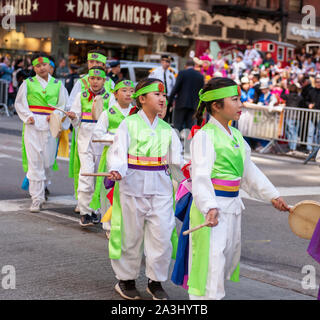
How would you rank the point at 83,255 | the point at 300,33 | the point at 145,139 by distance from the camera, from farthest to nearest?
the point at 300,33
the point at 83,255
the point at 145,139

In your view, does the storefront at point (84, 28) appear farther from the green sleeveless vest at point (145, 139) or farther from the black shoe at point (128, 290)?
the black shoe at point (128, 290)

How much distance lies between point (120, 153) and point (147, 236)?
2.19ft

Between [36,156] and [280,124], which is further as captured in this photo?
[280,124]

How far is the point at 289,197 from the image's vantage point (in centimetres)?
1020

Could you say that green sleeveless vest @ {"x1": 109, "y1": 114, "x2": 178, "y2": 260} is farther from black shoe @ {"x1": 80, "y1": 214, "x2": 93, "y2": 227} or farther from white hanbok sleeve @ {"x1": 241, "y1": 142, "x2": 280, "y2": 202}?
black shoe @ {"x1": 80, "y1": 214, "x2": 93, "y2": 227}

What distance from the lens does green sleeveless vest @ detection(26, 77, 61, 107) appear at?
852 cm

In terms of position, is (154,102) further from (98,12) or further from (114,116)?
(98,12)

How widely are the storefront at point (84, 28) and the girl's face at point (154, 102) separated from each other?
2417cm

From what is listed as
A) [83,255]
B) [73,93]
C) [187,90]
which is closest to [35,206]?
[73,93]

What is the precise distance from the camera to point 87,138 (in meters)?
8.01

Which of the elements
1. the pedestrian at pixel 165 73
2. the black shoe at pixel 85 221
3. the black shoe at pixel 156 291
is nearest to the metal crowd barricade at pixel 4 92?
the pedestrian at pixel 165 73

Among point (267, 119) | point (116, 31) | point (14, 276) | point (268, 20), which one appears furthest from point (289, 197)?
point (268, 20)

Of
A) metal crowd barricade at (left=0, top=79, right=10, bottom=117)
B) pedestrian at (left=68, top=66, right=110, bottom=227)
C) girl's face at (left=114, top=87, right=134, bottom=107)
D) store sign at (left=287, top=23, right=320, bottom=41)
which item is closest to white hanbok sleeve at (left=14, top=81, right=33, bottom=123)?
pedestrian at (left=68, top=66, right=110, bottom=227)
